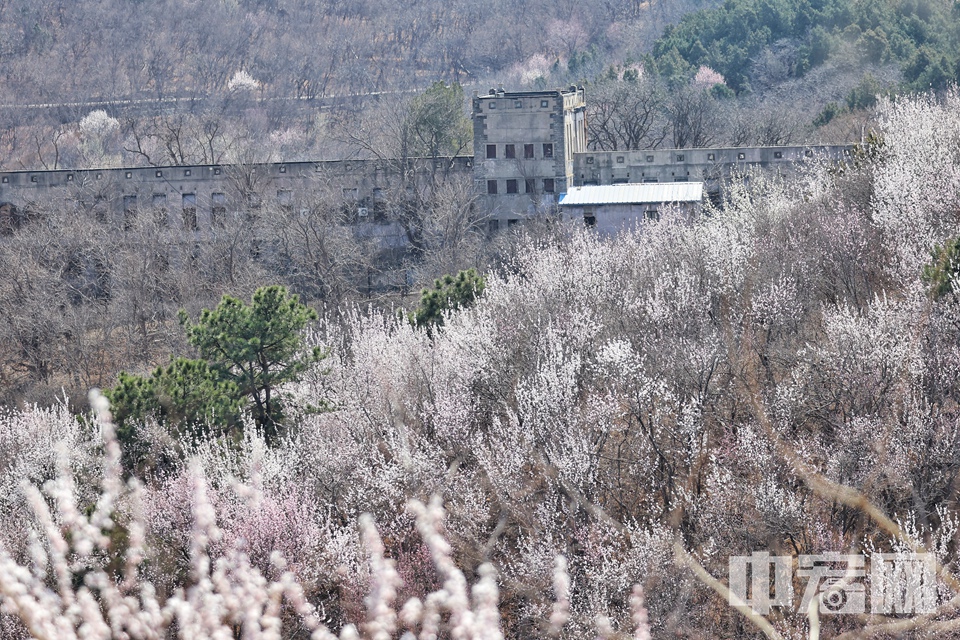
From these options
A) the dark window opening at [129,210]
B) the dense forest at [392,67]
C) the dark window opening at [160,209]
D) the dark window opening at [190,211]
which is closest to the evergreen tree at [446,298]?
the dark window opening at [190,211]

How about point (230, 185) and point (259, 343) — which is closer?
point (259, 343)

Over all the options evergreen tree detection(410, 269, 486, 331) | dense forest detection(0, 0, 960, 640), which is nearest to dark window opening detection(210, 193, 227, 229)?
dense forest detection(0, 0, 960, 640)

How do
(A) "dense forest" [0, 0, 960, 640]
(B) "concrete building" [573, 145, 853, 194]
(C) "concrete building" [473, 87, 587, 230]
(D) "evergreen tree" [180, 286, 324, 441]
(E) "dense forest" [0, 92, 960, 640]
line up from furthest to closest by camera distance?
(B) "concrete building" [573, 145, 853, 194]
(C) "concrete building" [473, 87, 587, 230]
(D) "evergreen tree" [180, 286, 324, 441]
(E) "dense forest" [0, 92, 960, 640]
(A) "dense forest" [0, 0, 960, 640]

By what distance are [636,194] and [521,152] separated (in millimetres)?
5015

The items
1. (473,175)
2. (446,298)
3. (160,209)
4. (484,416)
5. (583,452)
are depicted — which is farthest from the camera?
(160,209)

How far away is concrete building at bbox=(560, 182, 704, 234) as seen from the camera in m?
46.6

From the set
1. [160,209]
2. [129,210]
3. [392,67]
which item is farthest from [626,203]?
[392,67]

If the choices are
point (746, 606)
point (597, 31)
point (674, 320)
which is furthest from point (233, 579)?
point (597, 31)

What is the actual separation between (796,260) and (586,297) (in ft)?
16.5

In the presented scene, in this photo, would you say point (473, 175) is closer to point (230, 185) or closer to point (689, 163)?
point (689, 163)

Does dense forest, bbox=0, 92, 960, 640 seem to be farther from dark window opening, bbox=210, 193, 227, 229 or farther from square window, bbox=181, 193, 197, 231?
square window, bbox=181, 193, 197, 231

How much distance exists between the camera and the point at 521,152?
5041 cm

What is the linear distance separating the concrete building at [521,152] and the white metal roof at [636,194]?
963mm

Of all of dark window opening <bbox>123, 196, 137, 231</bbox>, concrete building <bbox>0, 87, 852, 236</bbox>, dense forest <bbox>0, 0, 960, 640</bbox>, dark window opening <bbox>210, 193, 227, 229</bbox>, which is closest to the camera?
dense forest <bbox>0, 0, 960, 640</bbox>
